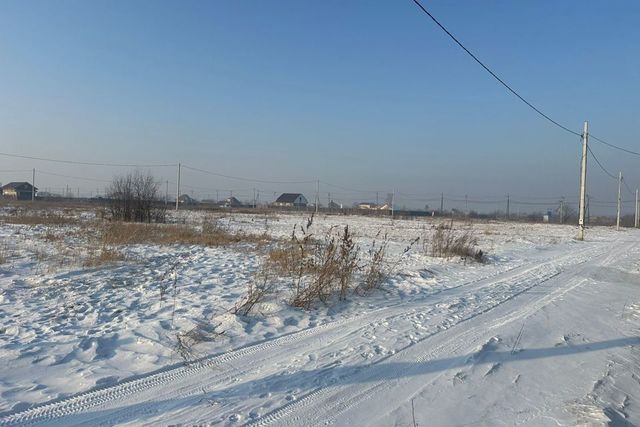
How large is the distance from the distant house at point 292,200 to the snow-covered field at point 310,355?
365 feet

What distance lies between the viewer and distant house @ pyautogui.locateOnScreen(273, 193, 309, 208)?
120 metres

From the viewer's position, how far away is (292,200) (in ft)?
397

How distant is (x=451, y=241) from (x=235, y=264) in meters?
7.13

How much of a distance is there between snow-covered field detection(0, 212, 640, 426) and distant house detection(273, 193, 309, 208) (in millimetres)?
111210

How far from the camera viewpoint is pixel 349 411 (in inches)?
140

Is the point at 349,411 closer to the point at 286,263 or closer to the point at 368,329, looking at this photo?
the point at 368,329

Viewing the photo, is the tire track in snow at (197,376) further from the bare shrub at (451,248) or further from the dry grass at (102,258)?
the bare shrub at (451,248)

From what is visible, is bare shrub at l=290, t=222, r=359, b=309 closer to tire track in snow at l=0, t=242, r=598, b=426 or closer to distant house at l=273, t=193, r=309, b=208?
tire track in snow at l=0, t=242, r=598, b=426

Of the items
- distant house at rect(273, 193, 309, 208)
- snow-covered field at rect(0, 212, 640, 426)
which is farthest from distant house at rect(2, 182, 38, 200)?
snow-covered field at rect(0, 212, 640, 426)

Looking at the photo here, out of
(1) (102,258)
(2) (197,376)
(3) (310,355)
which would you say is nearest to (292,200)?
(1) (102,258)

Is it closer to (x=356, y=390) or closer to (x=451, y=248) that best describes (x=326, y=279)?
(x=356, y=390)

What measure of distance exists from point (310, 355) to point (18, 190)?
380 feet

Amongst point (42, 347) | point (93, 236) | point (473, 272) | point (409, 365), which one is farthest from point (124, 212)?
point (409, 365)

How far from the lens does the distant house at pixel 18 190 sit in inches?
3821
